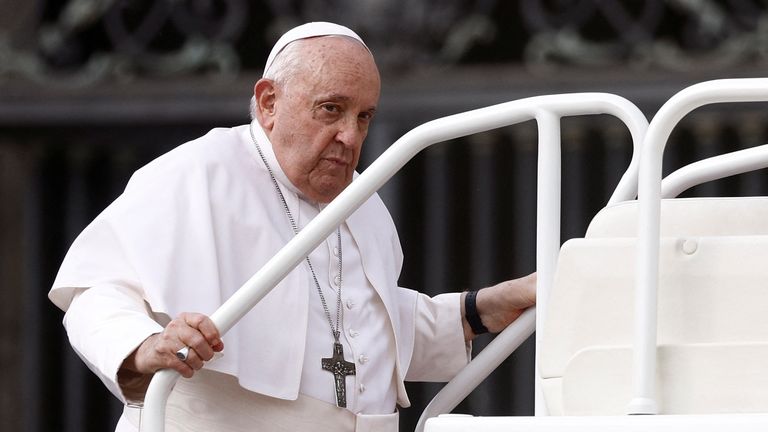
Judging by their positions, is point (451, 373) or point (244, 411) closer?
point (244, 411)

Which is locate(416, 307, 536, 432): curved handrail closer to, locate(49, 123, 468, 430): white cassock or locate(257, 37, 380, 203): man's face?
locate(49, 123, 468, 430): white cassock

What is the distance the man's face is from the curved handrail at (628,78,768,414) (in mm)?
984

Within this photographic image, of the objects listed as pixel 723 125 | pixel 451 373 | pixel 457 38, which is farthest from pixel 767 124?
pixel 451 373

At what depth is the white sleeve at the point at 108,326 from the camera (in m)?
4.11

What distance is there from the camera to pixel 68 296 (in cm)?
439

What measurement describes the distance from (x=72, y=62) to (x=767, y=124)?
2.44 m

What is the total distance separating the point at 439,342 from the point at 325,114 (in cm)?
61

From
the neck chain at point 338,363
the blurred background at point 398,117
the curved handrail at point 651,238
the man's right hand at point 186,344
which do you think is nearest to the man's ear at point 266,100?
the neck chain at point 338,363

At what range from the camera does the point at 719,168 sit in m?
4.32

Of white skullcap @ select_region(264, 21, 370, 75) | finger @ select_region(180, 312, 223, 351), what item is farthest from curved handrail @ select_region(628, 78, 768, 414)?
white skullcap @ select_region(264, 21, 370, 75)

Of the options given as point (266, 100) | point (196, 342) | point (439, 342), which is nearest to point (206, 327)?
point (196, 342)

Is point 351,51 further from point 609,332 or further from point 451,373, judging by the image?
point 609,332

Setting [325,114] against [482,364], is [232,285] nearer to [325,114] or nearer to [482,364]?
[325,114]

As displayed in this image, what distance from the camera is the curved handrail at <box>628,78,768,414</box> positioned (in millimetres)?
3525
